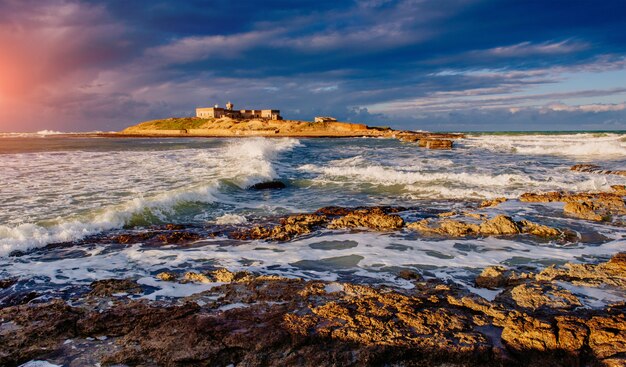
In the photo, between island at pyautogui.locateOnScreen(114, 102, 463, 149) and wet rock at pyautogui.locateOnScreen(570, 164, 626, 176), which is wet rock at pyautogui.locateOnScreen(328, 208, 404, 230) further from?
island at pyautogui.locateOnScreen(114, 102, 463, 149)

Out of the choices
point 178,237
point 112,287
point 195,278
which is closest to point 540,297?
point 195,278

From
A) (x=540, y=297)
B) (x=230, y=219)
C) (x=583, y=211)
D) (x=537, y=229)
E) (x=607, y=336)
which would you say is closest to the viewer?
(x=607, y=336)

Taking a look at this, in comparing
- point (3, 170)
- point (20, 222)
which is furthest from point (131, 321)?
point (3, 170)

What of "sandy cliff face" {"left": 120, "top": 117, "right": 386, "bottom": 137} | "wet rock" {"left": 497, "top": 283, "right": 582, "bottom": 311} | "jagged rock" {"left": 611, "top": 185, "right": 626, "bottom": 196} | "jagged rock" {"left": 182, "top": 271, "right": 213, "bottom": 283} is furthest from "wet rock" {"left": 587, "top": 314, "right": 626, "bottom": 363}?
"sandy cliff face" {"left": 120, "top": 117, "right": 386, "bottom": 137}

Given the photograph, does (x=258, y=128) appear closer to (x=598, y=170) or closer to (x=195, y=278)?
(x=598, y=170)

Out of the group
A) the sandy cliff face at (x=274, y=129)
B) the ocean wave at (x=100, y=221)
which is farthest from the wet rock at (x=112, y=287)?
the sandy cliff face at (x=274, y=129)

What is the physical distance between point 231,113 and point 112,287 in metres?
120

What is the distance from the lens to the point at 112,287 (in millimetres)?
4926

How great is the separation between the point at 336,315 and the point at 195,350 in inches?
52.5

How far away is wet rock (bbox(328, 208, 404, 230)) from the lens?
8203 mm

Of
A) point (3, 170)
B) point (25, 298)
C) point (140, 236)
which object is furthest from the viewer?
point (3, 170)

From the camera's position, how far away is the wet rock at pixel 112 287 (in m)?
4.78

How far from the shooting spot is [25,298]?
4809mm

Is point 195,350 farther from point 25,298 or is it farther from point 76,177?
point 76,177
